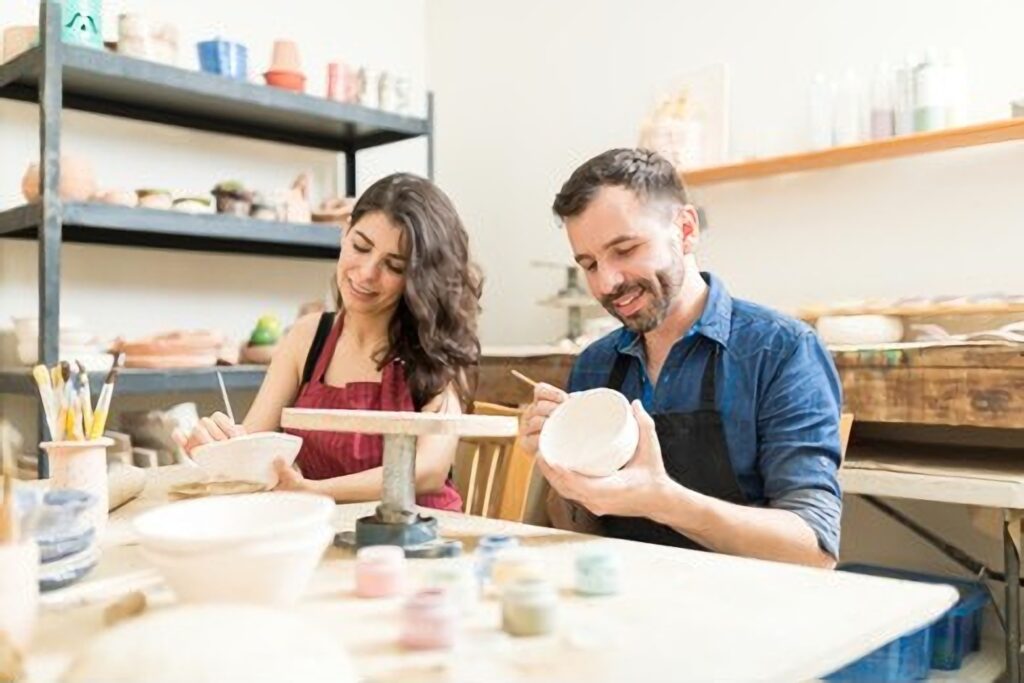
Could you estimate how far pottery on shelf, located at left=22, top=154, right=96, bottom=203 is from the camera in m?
2.58

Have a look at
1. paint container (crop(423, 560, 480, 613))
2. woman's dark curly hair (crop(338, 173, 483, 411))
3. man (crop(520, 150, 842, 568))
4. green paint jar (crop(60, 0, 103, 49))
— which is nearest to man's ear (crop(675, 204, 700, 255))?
man (crop(520, 150, 842, 568))

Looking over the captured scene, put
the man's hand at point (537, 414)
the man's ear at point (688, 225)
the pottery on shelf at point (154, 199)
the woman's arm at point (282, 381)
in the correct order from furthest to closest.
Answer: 1. the pottery on shelf at point (154, 199)
2. the woman's arm at point (282, 381)
3. the man's ear at point (688, 225)
4. the man's hand at point (537, 414)

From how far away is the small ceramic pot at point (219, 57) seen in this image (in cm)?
298

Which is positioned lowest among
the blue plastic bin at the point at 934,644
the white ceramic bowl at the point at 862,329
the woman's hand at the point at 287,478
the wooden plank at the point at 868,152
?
the blue plastic bin at the point at 934,644

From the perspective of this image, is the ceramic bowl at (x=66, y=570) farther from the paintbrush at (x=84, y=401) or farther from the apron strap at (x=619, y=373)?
the apron strap at (x=619, y=373)

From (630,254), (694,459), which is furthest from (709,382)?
(630,254)

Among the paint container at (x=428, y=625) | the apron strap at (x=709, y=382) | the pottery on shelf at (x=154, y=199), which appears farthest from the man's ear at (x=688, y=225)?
the pottery on shelf at (x=154, y=199)

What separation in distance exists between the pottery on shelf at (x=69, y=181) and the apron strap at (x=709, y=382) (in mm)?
1965

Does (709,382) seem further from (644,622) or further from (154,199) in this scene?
(154,199)

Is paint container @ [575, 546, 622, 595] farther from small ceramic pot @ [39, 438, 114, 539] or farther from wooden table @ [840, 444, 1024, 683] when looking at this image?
wooden table @ [840, 444, 1024, 683]

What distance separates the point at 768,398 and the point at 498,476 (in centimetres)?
64

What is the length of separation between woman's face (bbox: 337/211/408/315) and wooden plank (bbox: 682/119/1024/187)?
1.66m

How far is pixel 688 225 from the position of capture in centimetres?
160

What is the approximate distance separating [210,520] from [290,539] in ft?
0.40
